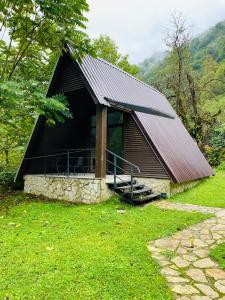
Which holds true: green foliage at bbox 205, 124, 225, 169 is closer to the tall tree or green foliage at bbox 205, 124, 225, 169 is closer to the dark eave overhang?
the dark eave overhang

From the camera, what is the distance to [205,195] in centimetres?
1081

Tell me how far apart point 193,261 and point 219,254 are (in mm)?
605

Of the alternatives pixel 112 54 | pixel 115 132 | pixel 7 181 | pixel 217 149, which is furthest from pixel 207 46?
pixel 7 181

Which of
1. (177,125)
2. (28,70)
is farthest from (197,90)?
(28,70)

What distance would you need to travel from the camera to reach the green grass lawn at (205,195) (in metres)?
9.76

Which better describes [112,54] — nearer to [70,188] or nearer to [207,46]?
[70,188]

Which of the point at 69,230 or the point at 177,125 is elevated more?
the point at 177,125

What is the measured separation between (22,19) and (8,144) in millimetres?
6829

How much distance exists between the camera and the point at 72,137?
43.1 feet

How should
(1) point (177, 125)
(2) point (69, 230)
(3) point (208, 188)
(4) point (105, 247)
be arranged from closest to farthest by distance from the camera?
1. (4) point (105, 247)
2. (2) point (69, 230)
3. (3) point (208, 188)
4. (1) point (177, 125)

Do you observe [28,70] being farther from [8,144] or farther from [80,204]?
[80,204]

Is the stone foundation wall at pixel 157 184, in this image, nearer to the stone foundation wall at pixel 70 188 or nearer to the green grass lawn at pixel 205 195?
the green grass lawn at pixel 205 195

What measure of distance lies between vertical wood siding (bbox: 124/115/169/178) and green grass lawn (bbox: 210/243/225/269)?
16.6 feet

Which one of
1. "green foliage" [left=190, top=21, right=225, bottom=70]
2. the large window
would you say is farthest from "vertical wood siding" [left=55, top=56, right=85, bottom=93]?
"green foliage" [left=190, top=21, right=225, bottom=70]
